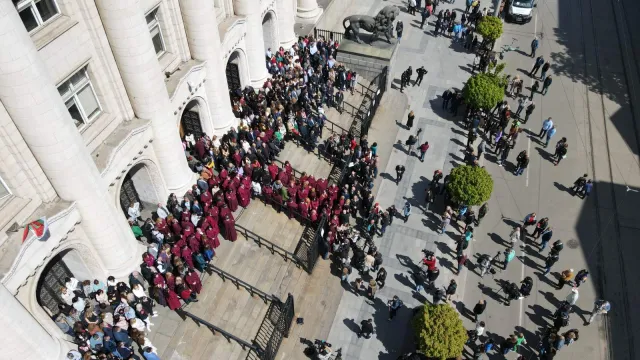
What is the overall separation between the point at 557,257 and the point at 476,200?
4.18 m

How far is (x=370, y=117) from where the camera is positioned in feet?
92.9

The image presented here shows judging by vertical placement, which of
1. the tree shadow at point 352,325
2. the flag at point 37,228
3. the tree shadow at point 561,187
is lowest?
the tree shadow at point 352,325

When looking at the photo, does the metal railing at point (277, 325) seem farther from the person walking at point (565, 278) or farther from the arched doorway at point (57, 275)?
the person walking at point (565, 278)

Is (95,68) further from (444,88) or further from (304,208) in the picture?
(444,88)

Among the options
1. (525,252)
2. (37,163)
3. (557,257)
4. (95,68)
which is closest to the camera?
(37,163)

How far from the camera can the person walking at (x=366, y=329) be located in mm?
18419

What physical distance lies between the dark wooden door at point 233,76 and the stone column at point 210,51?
3.36 m

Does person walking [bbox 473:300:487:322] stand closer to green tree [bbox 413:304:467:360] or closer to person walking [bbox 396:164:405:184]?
green tree [bbox 413:304:467:360]

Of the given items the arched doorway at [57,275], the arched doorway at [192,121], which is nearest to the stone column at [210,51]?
the arched doorway at [192,121]

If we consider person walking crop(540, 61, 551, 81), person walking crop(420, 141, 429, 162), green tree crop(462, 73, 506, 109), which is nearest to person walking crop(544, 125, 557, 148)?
green tree crop(462, 73, 506, 109)

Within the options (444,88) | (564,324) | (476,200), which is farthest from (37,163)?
(444,88)

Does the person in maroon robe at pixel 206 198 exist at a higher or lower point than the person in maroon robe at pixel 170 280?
higher

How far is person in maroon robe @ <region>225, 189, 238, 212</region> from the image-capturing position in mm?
20375

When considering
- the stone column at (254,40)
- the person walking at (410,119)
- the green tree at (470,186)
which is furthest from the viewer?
the person walking at (410,119)
